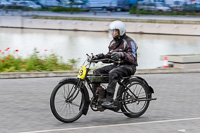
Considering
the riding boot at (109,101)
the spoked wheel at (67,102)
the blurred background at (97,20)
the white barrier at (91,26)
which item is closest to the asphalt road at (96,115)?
the spoked wheel at (67,102)

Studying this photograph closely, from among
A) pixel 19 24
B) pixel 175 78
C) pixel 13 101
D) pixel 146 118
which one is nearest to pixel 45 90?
pixel 13 101

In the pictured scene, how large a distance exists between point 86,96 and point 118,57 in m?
0.80

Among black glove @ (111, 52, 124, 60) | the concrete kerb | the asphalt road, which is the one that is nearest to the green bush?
the concrete kerb

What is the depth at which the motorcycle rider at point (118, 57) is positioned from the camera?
732 cm

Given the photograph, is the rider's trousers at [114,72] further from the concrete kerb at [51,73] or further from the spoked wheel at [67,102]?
the concrete kerb at [51,73]

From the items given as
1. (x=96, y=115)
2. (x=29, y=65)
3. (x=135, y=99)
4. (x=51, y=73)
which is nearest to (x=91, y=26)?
(x=29, y=65)

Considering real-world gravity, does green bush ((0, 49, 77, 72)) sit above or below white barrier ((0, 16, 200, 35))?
above

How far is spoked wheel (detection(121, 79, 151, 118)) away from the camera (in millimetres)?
7723

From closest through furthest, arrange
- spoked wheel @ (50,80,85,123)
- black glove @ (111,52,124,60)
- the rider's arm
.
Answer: spoked wheel @ (50,80,85,123) < black glove @ (111,52,124,60) < the rider's arm

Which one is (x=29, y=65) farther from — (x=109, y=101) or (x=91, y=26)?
(x=91, y=26)

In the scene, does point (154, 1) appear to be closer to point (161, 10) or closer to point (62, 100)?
point (161, 10)

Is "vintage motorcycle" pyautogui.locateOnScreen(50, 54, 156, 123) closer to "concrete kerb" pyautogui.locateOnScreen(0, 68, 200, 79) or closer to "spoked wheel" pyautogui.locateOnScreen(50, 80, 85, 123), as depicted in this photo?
"spoked wheel" pyautogui.locateOnScreen(50, 80, 85, 123)

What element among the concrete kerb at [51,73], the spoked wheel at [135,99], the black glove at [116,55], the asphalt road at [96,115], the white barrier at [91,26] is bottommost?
the white barrier at [91,26]

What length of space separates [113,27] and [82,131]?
5.73 feet
